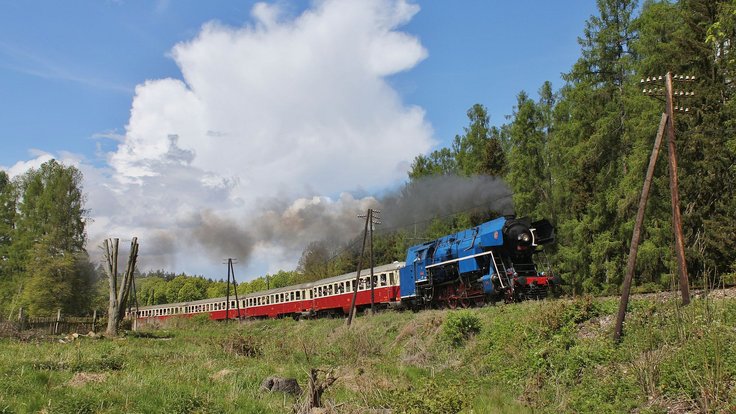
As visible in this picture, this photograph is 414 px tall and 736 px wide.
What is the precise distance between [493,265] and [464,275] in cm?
219

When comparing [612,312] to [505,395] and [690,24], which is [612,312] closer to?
[505,395]

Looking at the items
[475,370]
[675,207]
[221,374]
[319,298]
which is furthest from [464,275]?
[319,298]

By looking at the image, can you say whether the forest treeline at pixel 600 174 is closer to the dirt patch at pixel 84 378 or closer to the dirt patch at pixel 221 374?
the dirt patch at pixel 221 374

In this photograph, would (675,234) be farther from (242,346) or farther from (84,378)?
(84,378)

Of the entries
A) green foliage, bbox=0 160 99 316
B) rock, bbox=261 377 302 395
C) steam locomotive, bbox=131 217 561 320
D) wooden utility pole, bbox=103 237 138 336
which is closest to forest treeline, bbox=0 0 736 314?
green foliage, bbox=0 160 99 316

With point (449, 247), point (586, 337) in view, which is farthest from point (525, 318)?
point (449, 247)

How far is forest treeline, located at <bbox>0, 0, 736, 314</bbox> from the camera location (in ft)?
79.1

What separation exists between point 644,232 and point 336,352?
17.7 meters

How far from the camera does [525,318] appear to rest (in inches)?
632

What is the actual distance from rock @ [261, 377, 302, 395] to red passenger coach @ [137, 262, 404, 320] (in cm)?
1777

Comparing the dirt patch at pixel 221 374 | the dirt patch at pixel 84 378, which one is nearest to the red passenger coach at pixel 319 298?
the dirt patch at pixel 221 374

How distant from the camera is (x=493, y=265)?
21344mm

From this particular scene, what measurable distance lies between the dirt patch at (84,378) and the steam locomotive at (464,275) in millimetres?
14568

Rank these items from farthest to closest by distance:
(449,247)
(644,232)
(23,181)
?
(23,181) → (644,232) → (449,247)
